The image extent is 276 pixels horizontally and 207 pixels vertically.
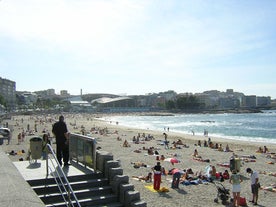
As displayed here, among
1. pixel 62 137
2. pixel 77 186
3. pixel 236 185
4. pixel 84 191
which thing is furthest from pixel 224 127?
pixel 84 191

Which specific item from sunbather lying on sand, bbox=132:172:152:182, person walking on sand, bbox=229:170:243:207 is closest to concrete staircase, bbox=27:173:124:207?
person walking on sand, bbox=229:170:243:207

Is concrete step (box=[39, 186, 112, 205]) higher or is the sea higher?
concrete step (box=[39, 186, 112, 205])

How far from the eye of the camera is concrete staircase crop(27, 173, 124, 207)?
7.12m

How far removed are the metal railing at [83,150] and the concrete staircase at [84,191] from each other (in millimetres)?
510

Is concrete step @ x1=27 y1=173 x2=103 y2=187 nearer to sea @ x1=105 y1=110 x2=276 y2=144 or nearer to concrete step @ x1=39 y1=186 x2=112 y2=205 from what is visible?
concrete step @ x1=39 y1=186 x2=112 y2=205

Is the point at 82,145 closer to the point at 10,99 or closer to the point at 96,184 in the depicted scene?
the point at 96,184


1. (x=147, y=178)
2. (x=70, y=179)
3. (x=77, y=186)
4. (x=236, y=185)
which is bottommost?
(x=147, y=178)

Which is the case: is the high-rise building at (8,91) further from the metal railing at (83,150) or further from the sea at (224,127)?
the metal railing at (83,150)

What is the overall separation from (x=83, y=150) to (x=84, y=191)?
180 cm

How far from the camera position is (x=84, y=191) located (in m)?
Answer: 7.42

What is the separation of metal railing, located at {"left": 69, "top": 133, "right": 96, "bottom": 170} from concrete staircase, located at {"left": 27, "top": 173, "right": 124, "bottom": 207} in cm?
51

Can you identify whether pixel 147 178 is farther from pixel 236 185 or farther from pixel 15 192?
pixel 15 192

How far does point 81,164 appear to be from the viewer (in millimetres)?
9172

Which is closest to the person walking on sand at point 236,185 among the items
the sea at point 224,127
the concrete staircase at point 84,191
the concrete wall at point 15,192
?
the concrete staircase at point 84,191
